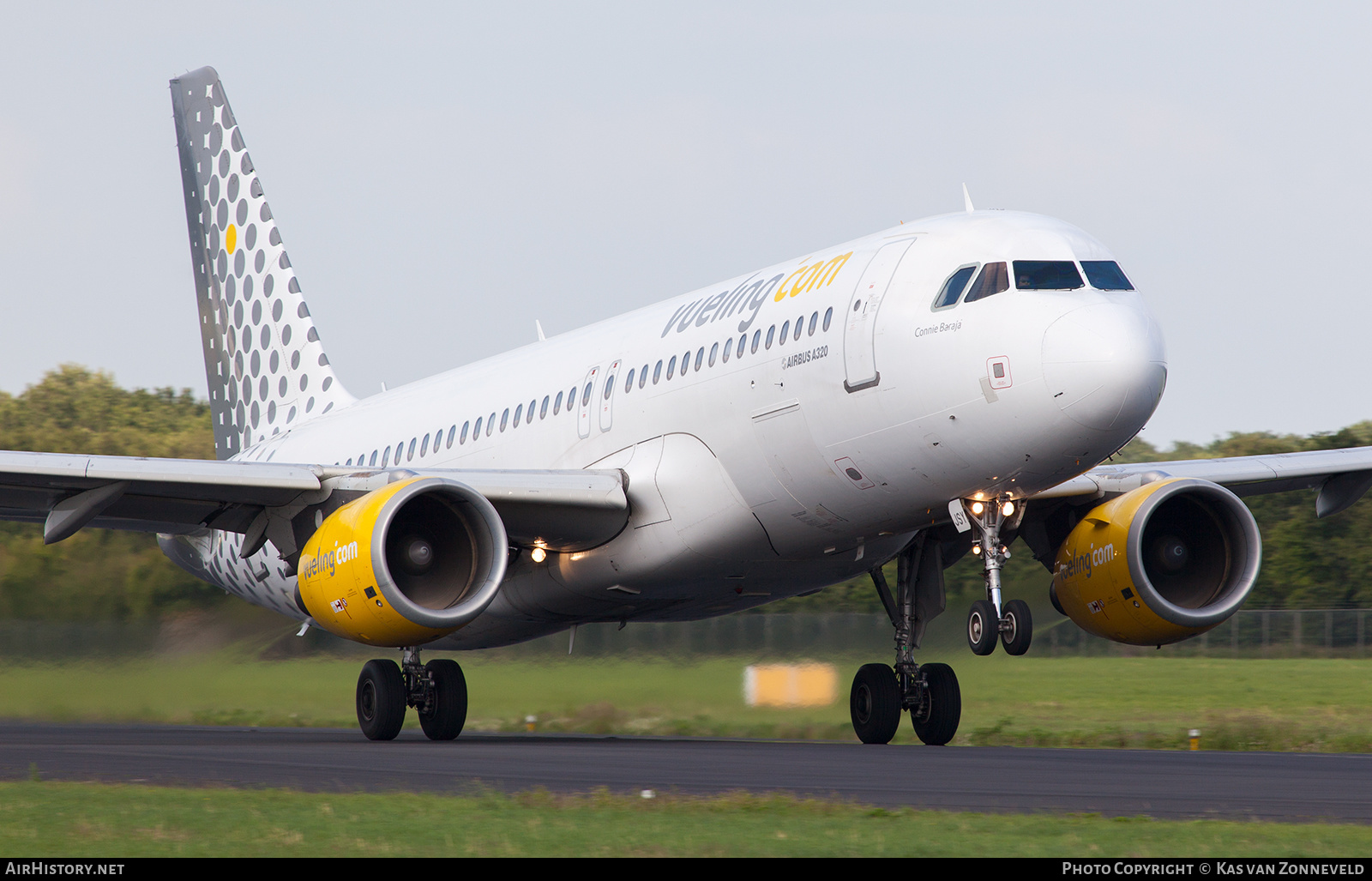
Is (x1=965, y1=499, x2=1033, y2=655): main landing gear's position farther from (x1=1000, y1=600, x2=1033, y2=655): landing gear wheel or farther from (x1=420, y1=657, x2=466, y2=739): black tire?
(x1=420, y1=657, x2=466, y2=739): black tire

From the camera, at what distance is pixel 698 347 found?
58.5ft

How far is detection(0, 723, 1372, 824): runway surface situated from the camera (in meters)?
10.4

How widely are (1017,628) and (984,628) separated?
29cm

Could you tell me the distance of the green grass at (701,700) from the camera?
20094 mm

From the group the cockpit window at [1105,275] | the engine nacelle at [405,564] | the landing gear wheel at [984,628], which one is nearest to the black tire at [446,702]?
the engine nacelle at [405,564]

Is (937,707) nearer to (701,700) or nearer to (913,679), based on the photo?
(913,679)

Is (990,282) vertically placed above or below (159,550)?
above

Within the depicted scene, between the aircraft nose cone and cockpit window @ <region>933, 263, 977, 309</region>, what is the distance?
1062mm

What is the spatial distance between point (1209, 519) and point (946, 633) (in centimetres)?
332

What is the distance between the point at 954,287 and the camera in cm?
1492

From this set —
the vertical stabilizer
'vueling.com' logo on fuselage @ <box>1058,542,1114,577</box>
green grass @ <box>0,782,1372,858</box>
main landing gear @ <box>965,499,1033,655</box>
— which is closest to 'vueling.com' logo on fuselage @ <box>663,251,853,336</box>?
main landing gear @ <box>965,499,1033,655</box>

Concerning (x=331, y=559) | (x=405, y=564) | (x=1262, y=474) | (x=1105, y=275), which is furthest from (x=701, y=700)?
(x=1105, y=275)
